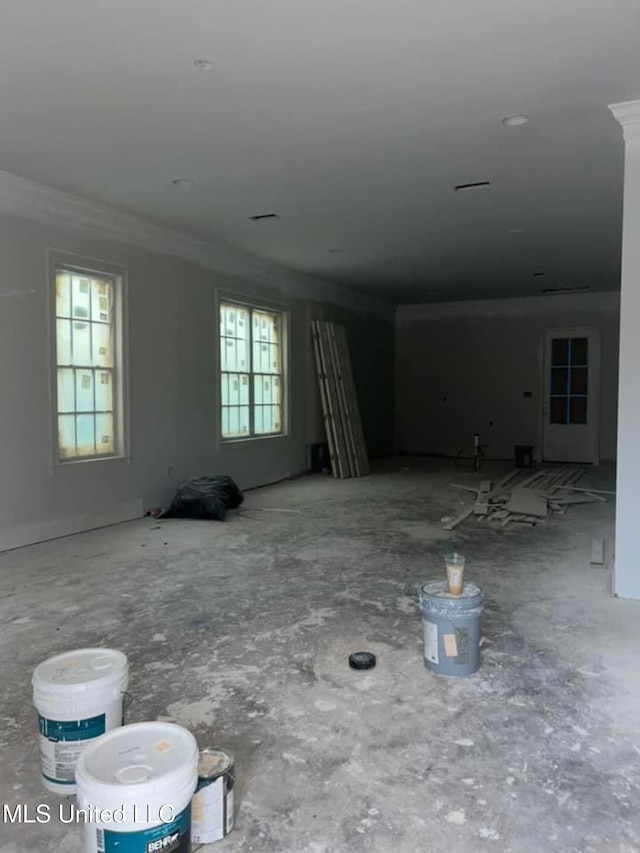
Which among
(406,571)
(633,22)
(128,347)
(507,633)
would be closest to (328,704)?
(507,633)

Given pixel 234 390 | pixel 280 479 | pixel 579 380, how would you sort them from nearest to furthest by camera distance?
pixel 234 390 < pixel 280 479 < pixel 579 380

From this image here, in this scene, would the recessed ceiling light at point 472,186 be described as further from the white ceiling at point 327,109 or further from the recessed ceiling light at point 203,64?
the recessed ceiling light at point 203,64

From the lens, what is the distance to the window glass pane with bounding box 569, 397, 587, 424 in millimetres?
10805

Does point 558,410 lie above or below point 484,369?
below

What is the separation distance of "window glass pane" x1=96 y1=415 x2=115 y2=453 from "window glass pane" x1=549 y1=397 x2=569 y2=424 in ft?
25.6

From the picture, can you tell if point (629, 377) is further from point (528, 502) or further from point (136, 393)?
point (136, 393)

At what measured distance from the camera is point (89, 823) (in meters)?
1.51

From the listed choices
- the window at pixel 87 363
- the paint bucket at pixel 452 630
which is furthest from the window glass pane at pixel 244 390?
the paint bucket at pixel 452 630

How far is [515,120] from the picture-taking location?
151 inches

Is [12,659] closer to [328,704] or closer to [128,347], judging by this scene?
[328,704]

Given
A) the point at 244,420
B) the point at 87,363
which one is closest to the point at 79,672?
the point at 87,363

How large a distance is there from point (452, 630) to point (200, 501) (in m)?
3.89

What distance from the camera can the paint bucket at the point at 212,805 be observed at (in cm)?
174

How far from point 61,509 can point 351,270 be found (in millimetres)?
5032
